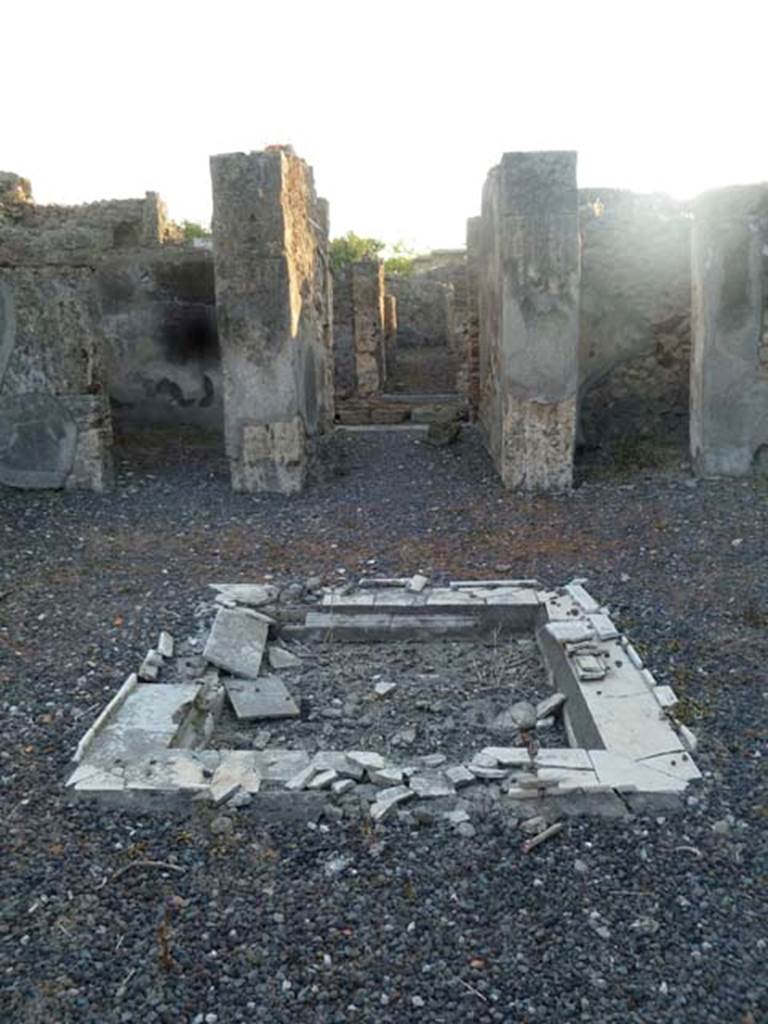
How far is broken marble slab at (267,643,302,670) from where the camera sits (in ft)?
17.1

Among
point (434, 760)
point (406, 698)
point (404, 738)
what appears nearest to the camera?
point (434, 760)

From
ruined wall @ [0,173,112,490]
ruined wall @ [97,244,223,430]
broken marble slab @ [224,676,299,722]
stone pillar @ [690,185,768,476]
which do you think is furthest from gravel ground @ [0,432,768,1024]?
ruined wall @ [97,244,223,430]

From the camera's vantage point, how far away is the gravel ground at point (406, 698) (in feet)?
14.3

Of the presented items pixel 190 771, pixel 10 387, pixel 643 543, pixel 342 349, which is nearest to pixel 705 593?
pixel 643 543

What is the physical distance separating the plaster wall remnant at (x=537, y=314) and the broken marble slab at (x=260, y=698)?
401cm

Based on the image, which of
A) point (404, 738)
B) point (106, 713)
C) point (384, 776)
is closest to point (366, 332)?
point (404, 738)

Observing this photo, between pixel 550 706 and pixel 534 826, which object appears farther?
pixel 550 706

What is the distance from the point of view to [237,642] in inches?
202

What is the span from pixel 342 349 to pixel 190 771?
46.5ft

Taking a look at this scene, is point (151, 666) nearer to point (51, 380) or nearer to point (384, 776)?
point (384, 776)

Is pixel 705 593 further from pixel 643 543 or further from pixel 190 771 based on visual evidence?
pixel 190 771

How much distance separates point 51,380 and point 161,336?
6.55ft

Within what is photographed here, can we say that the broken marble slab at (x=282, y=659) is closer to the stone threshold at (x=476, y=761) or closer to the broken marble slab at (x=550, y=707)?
the stone threshold at (x=476, y=761)

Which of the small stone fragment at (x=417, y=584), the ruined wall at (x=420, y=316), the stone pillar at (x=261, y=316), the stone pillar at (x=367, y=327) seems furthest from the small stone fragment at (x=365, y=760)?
the ruined wall at (x=420, y=316)
